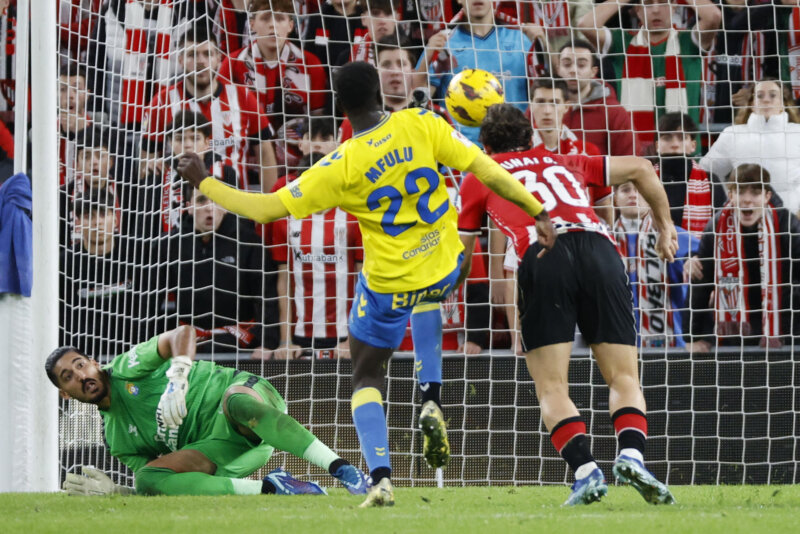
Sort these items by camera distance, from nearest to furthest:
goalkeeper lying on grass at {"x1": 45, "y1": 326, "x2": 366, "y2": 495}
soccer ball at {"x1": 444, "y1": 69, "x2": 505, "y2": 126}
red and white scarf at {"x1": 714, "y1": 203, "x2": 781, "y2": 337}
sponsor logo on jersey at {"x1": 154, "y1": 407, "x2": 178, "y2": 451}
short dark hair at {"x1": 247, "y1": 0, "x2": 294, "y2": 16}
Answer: soccer ball at {"x1": 444, "y1": 69, "x2": 505, "y2": 126} < goalkeeper lying on grass at {"x1": 45, "y1": 326, "x2": 366, "y2": 495} < sponsor logo on jersey at {"x1": 154, "y1": 407, "x2": 178, "y2": 451} < red and white scarf at {"x1": 714, "y1": 203, "x2": 781, "y2": 337} < short dark hair at {"x1": 247, "y1": 0, "x2": 294, "y2": 16}

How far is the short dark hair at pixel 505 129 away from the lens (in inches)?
206

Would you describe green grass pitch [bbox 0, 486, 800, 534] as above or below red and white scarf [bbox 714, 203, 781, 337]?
below

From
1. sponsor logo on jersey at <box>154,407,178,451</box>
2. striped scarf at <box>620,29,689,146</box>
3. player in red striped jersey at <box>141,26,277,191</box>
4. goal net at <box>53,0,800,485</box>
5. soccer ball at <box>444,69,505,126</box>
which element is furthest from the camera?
striped scarf at <box>620,29,689,146</box>

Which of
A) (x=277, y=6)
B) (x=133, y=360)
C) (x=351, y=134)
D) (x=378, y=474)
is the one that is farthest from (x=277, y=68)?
(x=378, y=474)

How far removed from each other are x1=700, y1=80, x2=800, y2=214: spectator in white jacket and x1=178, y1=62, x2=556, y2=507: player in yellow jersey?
384 cm

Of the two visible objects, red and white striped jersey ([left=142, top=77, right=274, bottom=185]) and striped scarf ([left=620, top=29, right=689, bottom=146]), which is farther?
striped scarf ([left=620, top=29, right=689, bottom=146])

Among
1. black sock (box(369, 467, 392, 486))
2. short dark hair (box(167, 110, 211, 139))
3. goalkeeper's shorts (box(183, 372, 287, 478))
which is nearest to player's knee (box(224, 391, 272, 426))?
goalkeeper's shorts (box(183, 372, 287, 478))

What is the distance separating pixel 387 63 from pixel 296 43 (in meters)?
0.93

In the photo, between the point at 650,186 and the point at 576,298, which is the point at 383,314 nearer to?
the point at 576,298

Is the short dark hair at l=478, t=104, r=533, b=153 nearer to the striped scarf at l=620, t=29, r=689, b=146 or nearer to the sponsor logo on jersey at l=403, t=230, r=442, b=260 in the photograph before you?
the sponsor logo on jersey at l=403, t=230, r=442, b=260

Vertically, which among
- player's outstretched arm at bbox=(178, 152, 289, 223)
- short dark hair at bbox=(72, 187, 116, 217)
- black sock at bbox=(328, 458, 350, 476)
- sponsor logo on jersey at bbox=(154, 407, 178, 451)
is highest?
short dark hair at bbox=(72, 187, 116, 217)

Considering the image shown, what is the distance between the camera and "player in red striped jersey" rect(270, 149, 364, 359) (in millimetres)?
8266

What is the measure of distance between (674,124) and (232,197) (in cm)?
466

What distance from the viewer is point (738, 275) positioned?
820 centimetres
